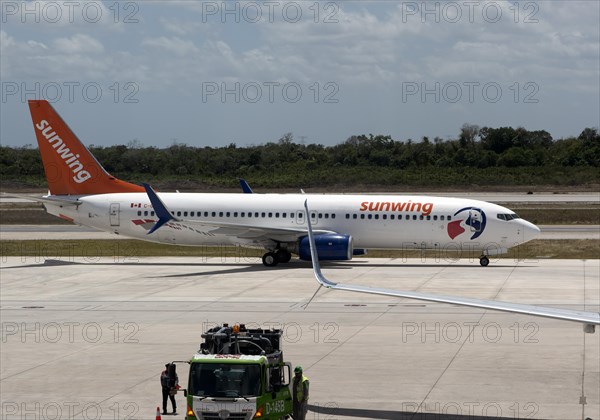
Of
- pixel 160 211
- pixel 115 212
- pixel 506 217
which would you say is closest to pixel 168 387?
pixel 160 211

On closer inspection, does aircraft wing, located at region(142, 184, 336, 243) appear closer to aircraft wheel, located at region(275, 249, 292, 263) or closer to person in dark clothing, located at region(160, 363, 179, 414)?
aircraft wheel, located at region(275, 249, 292, 263)

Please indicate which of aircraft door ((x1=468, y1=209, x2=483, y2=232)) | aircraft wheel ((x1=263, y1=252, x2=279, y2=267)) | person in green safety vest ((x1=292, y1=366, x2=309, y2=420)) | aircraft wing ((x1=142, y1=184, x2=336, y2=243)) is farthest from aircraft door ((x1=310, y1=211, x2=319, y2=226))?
person in green safety vest ((x1=292, y1=366, x2=309, y2=420))

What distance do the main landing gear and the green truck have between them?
28596 millimetres

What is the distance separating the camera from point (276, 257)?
153 feet

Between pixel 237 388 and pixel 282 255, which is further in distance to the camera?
pixel 282 255

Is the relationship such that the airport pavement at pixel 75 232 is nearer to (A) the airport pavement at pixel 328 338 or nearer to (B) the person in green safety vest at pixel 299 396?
(A) the airport pavement at pixel 328 338

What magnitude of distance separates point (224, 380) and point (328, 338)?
34.7 feet

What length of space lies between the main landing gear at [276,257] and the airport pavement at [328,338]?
1.37m

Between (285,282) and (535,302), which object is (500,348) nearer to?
(535,302)

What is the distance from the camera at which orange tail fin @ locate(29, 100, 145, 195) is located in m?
48.9

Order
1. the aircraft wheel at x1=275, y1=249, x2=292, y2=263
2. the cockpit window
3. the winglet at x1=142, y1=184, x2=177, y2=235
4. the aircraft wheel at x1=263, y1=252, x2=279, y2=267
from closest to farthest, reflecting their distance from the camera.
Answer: the winglet at x1=142, y1=184, x2=177, y2=235 < the cockpit window < the aircraft wheel at x1=263, y1=252, x2=279, y2=267 < the aircraft wheel at x1=275, y1=249, x2=292, y2=263

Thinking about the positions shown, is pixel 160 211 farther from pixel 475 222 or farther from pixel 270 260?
pixel 475 222

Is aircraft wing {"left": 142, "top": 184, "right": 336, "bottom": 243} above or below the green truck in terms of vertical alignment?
above

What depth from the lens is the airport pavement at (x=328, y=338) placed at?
791 inches
